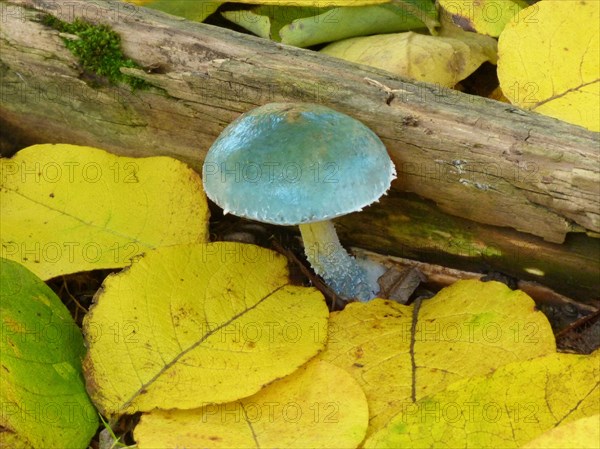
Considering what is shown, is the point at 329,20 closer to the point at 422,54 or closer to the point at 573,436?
the point at 422,54

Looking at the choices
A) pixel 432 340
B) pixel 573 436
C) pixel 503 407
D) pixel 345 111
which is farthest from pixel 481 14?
pixel 573 436

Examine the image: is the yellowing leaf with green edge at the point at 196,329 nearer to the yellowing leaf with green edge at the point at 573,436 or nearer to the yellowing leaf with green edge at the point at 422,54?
the yellowing leaf with green edge at the point at 573,436

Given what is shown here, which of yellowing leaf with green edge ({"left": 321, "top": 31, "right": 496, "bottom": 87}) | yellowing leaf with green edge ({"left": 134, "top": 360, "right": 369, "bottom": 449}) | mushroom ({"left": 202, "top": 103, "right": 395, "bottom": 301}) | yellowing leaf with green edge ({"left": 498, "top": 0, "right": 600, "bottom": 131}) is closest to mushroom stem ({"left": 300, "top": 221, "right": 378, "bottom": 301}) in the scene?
mushroom ({"left": 202, "top": 103, "right": 395, "bottom": 301})

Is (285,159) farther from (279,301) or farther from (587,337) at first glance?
(587,337)

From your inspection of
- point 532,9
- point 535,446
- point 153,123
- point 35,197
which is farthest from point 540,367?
point 35,197

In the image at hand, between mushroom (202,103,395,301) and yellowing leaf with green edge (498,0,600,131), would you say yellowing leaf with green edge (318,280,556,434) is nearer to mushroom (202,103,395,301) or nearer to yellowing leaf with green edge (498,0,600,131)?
mushroom (202,103,395,301)
